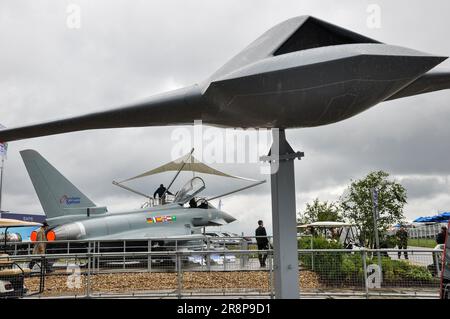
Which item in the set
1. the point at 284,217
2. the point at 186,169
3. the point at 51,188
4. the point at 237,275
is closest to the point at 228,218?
the point at 186,169

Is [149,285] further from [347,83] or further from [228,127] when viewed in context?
[347,83]

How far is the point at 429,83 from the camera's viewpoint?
15.1ft

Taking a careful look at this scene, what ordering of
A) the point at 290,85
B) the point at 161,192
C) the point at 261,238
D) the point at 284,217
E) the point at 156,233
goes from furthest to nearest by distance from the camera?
the point at 161,192, the point at 156,233, the point at 261,238, the point at 284,217, the point at 290,85

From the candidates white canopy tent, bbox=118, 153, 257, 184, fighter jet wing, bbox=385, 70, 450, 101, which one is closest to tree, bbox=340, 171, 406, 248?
white canopy tent, bbox=118, 153, 257, 184

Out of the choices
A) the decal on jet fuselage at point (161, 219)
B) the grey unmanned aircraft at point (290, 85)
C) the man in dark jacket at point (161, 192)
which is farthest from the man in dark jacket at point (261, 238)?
the grey unmanned aircraft at point (290, 85)

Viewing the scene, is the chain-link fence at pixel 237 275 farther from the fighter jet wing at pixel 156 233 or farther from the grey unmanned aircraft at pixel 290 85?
the fighter jet wing at pixel 156 233

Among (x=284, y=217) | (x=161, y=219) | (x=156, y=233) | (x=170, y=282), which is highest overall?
(x=161, y=219)

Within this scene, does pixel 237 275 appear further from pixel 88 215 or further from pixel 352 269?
pixel 88 215

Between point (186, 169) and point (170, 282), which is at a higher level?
point (186, 169)

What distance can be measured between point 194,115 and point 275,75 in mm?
1203

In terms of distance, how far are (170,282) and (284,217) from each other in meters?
6.77

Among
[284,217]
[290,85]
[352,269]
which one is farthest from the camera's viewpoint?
[352,269]

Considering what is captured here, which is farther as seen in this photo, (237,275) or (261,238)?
(261,238)
